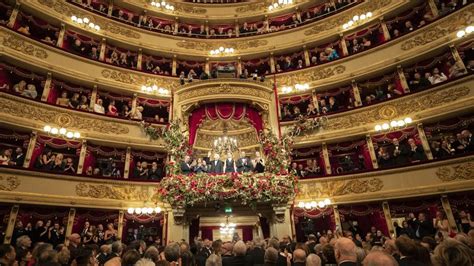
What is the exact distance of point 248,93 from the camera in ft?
52.1

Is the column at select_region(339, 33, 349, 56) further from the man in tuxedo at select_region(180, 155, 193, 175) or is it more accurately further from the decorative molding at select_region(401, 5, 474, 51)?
the man in tuxedo at select_region(180, 155, 193, 175)

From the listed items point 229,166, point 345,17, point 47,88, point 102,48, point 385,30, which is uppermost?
point 345,17

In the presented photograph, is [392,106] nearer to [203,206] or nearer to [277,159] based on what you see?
[277,159]

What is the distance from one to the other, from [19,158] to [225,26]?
619 inches

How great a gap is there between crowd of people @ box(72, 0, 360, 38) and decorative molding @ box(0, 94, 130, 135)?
7.75m

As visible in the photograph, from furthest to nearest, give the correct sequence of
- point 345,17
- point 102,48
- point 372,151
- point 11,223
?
point 345,17, point 102,48, point 372,151, point 11,223

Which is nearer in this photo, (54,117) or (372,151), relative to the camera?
(54,117)

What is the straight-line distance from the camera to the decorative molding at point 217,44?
19.9m

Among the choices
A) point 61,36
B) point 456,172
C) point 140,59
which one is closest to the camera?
point 456,172

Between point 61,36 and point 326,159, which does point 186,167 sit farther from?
point 61,36

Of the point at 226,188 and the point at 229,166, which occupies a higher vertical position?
the point at 229,166

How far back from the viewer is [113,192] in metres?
13.7

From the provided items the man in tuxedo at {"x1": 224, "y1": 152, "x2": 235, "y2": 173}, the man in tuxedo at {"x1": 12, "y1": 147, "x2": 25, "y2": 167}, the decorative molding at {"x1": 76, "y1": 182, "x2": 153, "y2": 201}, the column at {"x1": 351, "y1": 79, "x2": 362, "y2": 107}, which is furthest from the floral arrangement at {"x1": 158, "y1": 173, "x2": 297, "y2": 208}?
the column at {"x1": 351, "y1": 79, "x2": 362, "y2": 107}

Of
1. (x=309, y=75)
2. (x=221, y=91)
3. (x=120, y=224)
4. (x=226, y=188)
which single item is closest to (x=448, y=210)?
(x=226, y=188)
